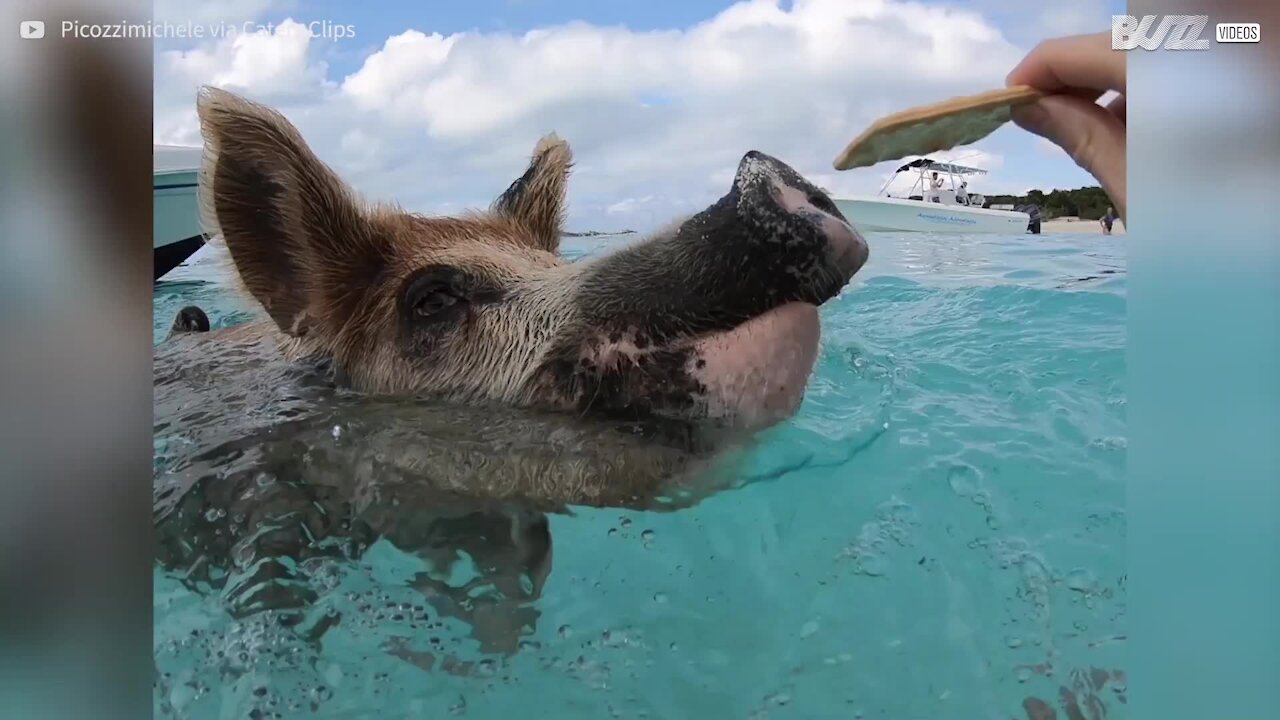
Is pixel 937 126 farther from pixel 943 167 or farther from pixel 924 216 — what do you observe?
pixel 924 216

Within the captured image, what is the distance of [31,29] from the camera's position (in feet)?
5.49

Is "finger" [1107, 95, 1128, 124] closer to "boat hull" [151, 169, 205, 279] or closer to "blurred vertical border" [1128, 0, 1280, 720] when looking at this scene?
"blurred vertical border" [1128, 0, 1280, 720]

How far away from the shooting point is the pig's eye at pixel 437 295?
6.62ft

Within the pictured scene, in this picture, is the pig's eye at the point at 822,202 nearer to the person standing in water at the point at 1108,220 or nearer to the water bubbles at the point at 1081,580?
the person standing in water at the point at 1108,220

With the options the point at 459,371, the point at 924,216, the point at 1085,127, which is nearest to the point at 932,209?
the point at 924,216

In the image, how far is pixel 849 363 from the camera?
227cm

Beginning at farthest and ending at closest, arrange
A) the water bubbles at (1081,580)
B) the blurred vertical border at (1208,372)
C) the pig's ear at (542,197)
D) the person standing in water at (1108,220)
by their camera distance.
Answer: the pig's ear at (542,197), the person standing in water at (1108,220), the water bubbles at (1081,580), the blurred vertical border at (1208,372)

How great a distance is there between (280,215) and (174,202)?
0.74ft

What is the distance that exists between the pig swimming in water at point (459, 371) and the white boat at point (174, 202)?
0.17 feet

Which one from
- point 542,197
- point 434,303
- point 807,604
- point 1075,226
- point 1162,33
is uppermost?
point 1162,33

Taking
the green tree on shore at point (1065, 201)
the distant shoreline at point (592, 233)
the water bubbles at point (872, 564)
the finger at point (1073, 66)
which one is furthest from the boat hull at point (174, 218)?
the green tree on shore at point (1065, 201)

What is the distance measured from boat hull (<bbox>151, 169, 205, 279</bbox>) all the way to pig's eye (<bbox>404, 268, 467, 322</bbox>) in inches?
20.2

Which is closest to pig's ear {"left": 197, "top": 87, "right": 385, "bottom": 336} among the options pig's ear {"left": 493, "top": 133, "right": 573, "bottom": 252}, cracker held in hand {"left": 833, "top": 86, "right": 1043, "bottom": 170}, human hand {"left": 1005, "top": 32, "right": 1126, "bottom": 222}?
pig's ear {"left": 493, "top": 133, "right": 573, "bottom": 252}

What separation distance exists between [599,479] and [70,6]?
55.6 inches
